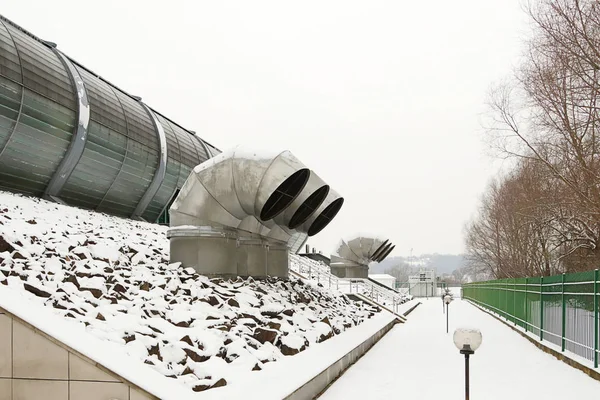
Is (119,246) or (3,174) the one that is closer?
(119,246)

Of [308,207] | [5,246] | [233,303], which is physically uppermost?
[308,207]

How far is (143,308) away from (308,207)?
905cm

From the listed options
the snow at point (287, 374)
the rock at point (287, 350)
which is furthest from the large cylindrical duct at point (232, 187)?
the rock at point (287, 350)

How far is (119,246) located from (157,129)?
10.6 metres

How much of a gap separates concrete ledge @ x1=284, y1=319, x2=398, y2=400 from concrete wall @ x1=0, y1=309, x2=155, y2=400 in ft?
6.82

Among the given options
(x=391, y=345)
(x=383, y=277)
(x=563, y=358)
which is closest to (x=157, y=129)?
(x=391, y=345)

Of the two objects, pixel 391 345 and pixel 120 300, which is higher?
pixel 120 300

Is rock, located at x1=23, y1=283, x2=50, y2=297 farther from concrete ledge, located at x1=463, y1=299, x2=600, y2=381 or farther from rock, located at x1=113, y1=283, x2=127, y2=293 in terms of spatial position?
concrete ledge, located at x1=463, y1=299, x2=600, y2=381

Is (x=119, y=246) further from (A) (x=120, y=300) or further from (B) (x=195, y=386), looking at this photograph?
(B) (x=195, y=386)

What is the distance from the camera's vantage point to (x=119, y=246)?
13.9 meters

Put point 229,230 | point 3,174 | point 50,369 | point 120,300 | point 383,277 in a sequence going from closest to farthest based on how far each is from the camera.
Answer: point 50,369, point 120,300, point 229,230, point 3,174, point 383,277

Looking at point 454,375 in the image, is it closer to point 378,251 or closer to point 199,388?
point 199,388

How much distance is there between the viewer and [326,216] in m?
20.4

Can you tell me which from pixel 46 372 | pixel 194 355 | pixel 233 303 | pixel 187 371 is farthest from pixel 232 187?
pixel 46 372
